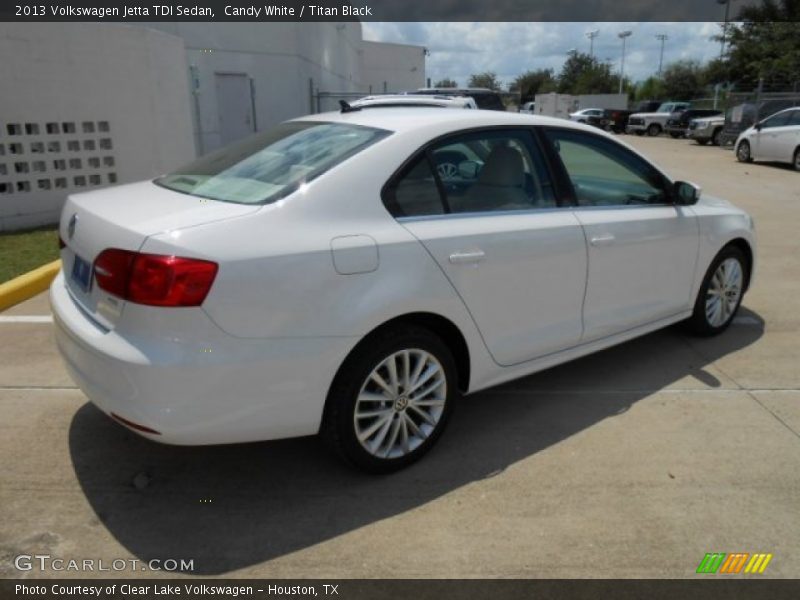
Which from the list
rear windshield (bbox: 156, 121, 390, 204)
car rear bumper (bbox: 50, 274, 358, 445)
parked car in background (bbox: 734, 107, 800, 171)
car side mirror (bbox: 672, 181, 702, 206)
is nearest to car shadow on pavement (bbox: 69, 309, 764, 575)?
car rear bumper (bbox: 50, 274, 358, 445)

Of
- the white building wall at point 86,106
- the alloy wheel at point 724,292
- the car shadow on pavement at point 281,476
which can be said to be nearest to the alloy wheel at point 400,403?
the car shadow on pavement at point 281,476

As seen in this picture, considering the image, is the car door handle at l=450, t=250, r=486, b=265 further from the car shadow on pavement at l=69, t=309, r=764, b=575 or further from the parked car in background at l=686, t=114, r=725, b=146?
the parked car in background at l=686, t=114, r=725, b=146

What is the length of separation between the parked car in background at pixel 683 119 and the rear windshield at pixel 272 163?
3209 cm

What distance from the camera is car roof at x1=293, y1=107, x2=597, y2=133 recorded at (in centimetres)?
335

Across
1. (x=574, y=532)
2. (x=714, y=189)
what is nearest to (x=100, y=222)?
(x=574, y=532)

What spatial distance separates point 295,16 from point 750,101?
52.3 feet

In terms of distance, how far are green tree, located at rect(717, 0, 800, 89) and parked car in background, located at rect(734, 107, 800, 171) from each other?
15.8m

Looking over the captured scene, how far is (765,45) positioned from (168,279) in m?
39.8

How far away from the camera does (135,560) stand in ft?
8.69

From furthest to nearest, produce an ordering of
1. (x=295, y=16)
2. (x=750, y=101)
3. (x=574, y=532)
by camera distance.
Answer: (x=750, y=101) < (x=295, y=16) < (x=574, y=532)

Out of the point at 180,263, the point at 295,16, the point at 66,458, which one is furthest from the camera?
the point at 295,16

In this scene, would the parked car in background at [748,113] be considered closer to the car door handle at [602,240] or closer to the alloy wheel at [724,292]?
the alloy wheel at [724,292]

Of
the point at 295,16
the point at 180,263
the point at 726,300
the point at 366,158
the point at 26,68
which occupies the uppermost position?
the point at 295,16

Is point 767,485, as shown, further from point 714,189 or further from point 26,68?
point 714,189
